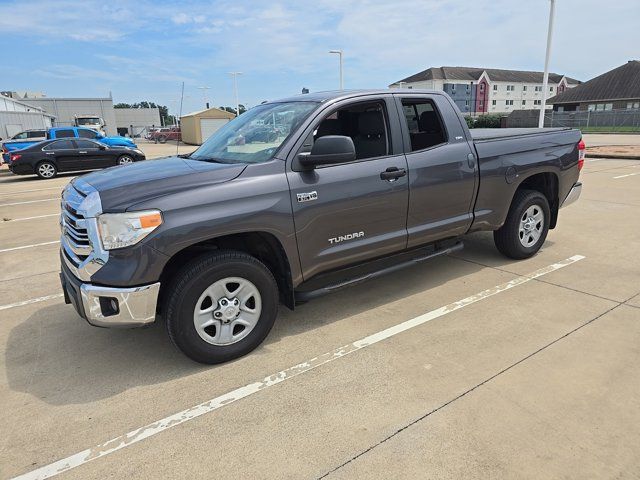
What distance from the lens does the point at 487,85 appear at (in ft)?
296

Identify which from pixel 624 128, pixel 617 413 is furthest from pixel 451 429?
pixel 624 128

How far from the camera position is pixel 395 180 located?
397 cm

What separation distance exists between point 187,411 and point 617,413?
2.54 meters

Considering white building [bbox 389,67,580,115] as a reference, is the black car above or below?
below

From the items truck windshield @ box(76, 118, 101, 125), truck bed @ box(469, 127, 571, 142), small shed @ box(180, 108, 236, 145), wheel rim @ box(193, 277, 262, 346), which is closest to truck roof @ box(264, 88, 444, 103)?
truck bed @ box(469, 127, 571, 142)

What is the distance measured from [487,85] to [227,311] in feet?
322

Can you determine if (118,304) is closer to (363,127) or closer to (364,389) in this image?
(364,389)

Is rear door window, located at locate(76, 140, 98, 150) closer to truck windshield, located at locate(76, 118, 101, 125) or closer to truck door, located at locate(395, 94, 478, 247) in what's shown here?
truck door, located at locate(395, 94, 478, 247)

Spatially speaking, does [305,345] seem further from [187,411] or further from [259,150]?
[259,150]

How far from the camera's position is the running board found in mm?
3656

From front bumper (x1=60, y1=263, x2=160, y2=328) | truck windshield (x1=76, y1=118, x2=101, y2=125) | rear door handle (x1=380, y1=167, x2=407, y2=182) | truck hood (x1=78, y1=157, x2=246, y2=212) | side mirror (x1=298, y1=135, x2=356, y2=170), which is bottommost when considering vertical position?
front bumper (x1=60, y1=263, x2=160, y2=328)

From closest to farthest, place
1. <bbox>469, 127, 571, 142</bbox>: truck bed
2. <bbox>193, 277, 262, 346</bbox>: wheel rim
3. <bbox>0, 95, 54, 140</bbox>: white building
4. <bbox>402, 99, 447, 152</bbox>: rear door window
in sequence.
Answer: <bbox>193, 277, 262, 346</bbox>: wheel rim
<bbox>402, 99, 447, 152</bbox>: rear door window
<bbox>469, 127, 571, 142</bbox>: truck bed
<bbox>0, 95, 54, 140</bbox>: white building

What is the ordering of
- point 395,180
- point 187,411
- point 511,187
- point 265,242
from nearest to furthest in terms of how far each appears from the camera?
point 187,411
point 265,242
point 395,180
point 511,187

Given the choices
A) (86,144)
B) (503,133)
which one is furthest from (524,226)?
(86,144)
